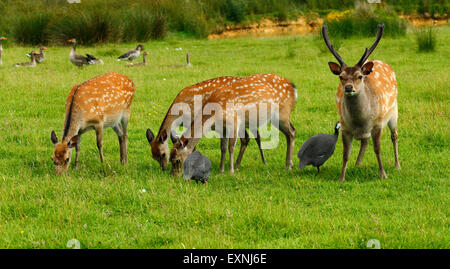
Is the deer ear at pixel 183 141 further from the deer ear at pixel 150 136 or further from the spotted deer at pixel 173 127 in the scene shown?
the deer ear at pixel 150 136

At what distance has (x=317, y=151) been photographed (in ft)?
23.0

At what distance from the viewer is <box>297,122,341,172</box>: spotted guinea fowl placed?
7.02m

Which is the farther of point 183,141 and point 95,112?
point 95,112

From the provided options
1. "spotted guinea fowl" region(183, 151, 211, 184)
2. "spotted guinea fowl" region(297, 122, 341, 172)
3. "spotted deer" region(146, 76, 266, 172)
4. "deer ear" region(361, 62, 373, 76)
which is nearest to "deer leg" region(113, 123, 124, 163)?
"spotted deer" region(146, 76, 266, 172)

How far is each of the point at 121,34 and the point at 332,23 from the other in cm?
800

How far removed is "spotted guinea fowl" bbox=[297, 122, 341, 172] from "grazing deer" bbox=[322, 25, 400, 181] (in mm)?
259

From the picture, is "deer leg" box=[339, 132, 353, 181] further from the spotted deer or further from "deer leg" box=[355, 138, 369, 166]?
the spotted deer

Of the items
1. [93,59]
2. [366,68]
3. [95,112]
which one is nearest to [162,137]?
[95,112]

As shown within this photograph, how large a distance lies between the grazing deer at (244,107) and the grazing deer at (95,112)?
1.07 m

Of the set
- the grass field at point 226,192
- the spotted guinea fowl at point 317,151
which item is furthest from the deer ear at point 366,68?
the grass field at point 226,192

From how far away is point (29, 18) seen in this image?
22.1 m

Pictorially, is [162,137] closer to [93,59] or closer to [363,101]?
[363,101]

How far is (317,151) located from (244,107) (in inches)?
45.3

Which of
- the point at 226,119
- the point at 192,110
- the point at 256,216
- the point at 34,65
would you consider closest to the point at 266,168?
the point at 226,119
